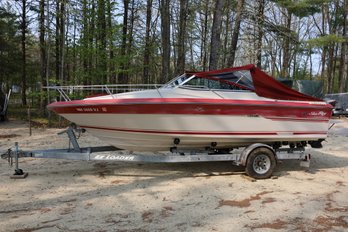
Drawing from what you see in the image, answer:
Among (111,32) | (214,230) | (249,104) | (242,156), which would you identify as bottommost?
(214,230)

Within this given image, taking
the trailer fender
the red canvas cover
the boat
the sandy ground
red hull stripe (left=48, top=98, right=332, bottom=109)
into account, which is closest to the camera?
the sandy ground

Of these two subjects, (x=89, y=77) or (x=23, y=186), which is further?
(x=89, y=77)

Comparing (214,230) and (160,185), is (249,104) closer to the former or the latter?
(160,185)

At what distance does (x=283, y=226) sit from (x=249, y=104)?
270cm

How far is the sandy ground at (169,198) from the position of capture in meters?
4.32

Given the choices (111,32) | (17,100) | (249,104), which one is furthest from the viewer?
(17,100)

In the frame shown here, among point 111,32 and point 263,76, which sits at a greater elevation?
point 111,32

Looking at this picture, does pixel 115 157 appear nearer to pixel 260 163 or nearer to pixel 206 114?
pixel 206 114

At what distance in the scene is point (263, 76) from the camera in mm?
6820

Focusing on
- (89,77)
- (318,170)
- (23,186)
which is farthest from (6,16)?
(318,170)

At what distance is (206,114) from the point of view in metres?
6.25

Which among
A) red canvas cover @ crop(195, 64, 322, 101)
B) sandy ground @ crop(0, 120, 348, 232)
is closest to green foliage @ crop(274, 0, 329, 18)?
red canvas cover @ crop(195, 64, 322, 101)

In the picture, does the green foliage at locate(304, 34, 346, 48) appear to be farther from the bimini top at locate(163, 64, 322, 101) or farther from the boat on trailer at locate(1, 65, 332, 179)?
the bimini top at locate(163, 64, 322, 101)

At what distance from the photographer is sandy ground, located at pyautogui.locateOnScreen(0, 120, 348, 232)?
432 cm
